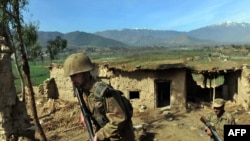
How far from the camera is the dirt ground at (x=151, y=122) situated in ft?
46.9

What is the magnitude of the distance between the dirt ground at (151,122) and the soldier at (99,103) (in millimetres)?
9919

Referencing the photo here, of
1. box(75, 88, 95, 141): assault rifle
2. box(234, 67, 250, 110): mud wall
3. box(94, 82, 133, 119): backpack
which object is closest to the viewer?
box(94, 82, 133, 119): backpack

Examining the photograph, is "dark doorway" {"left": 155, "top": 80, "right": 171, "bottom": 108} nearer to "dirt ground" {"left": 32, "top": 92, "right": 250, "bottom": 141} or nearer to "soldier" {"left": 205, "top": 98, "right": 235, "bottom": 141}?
"dirt ground" {"left": 32, "top": 92, "right": 250, "bottom": 141}

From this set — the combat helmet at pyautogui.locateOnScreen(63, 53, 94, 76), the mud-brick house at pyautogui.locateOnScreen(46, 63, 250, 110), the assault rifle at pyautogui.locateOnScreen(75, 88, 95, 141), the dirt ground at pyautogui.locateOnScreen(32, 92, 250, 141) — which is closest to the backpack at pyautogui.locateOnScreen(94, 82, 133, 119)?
the combat helmet at pyautogui.locateOnScreen(63, 53, 94, 76)

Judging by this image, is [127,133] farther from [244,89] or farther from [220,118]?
[244,89]

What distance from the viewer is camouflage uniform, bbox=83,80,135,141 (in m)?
3.64

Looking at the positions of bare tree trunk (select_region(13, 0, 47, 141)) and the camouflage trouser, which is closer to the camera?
the camouflage trouser

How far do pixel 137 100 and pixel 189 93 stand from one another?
14.4 feet

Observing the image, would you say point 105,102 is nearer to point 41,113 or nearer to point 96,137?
point 96,137

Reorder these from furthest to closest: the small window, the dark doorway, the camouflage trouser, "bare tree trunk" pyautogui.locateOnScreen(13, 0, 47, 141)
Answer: the dark doorway < the small window < "bare tree trunk" pyautogui.locateOnScreen(13, 0, 47, 141) < the camouflage trouser

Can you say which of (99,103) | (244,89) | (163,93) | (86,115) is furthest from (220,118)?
(163,93)

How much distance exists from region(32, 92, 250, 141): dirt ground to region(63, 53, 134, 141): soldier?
992 cm

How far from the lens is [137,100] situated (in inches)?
737

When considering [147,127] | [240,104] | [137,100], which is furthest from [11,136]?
[240,104]
